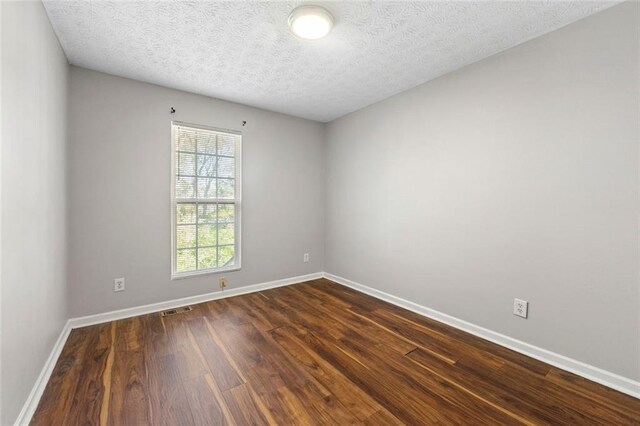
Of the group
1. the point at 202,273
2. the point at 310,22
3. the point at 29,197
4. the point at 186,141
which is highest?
the point at 310,22

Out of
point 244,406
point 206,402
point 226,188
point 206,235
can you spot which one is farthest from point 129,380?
point 226,188

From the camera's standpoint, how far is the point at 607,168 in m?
1.73

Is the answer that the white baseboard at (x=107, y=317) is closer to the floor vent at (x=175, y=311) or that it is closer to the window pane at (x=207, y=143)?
the floor vent at (x=175, y=311)

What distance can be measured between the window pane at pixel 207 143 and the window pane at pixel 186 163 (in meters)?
0.15

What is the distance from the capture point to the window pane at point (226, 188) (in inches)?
130

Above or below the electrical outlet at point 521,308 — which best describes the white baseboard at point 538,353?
below

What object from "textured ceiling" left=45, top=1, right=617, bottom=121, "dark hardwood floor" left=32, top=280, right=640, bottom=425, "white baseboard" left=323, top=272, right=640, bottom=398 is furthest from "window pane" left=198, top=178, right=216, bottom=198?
"white baseboard" left=323, top=272, right=640, bottom=398

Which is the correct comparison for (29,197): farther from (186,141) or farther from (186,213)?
(186,141)

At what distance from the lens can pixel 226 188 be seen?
3.36 metres

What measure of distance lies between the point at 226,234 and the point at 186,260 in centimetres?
55

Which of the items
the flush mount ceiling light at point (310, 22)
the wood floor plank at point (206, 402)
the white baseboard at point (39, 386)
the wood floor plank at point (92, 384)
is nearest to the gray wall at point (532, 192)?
the flush mount ceiling light at point (310, 22)

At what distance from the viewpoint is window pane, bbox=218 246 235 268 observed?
131 inches

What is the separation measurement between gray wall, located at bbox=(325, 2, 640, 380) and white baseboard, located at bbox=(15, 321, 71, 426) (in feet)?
9.81

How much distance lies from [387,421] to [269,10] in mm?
2587
